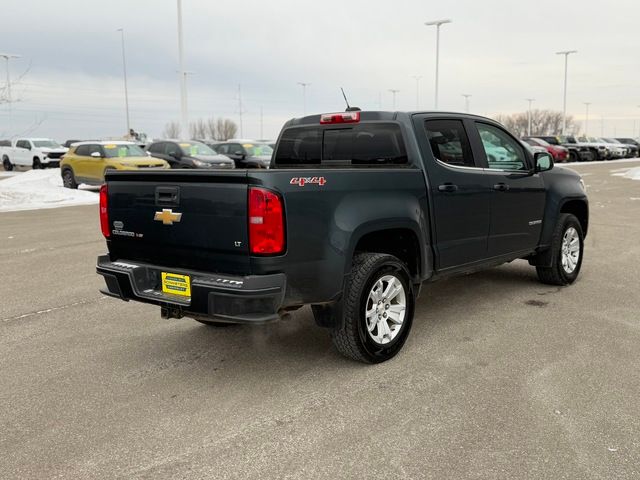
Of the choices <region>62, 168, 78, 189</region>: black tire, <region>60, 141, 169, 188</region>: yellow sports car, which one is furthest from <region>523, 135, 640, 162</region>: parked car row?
<region>62, 168, 78, 189</region>: black tire

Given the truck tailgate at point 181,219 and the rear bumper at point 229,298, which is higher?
the truck tailgate at point 181,219

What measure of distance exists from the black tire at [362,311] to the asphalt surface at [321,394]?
151mm

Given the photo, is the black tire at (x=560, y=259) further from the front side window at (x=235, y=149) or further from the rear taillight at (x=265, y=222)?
the front side window at (x=235, y=149)

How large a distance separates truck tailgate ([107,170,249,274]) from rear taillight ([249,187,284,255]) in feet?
0.17

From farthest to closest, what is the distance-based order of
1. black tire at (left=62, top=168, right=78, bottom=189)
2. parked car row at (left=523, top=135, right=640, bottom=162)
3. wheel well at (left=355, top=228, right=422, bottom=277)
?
parked car row at (left=523, top=135, right=640, bottom=162)
black tire at (left=62, top=168, right=78, bottom=189)
wheel well at (left=355, top=228, right=422, bottom=277)

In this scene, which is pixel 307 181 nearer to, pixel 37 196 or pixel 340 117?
pixel 340 117

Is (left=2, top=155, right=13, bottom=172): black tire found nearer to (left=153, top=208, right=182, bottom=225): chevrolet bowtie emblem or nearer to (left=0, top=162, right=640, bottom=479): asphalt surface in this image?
(left=0, top=162, right=640, bottom=479): asphalt surface

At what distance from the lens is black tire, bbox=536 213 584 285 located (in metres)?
6.30

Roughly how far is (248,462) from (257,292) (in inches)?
37.8

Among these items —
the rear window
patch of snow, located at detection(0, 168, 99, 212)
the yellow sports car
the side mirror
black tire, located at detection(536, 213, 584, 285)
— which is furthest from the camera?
the yellow sports car

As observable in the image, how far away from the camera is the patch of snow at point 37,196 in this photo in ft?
55.2

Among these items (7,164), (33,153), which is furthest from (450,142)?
(7,164)

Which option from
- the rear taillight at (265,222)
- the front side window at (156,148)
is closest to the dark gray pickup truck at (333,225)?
the rear taillight at (265,222)

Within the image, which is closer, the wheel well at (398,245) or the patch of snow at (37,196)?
the wheel well at (398,245)
